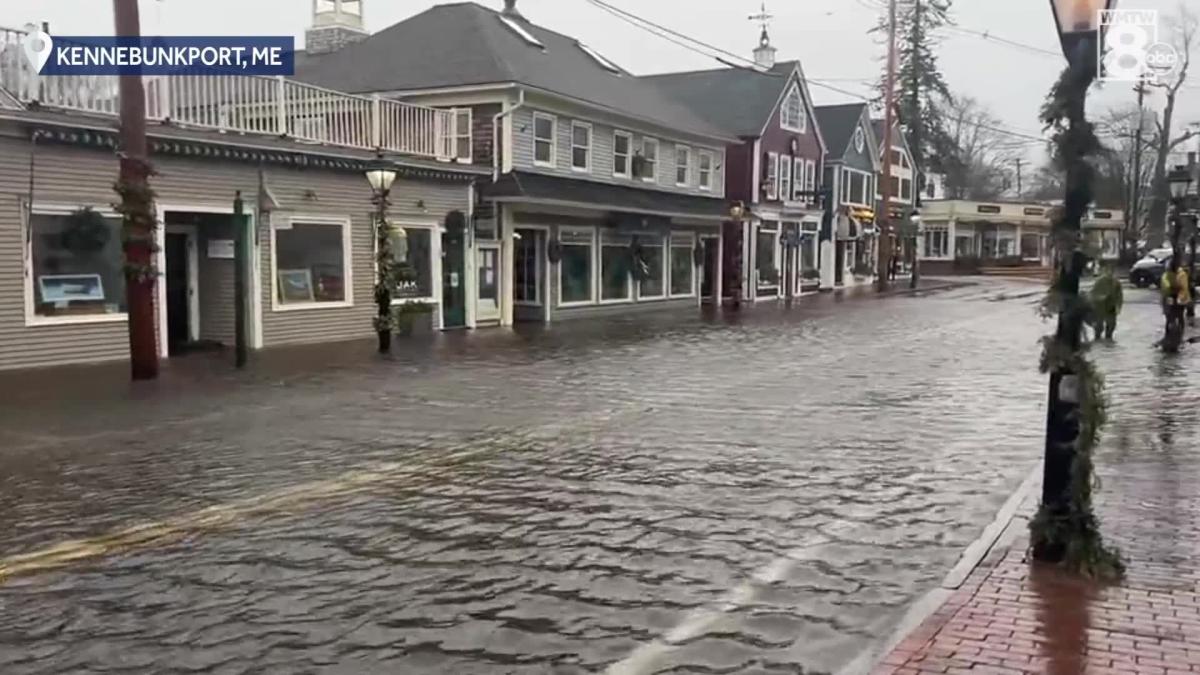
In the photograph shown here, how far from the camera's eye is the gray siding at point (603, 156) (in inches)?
1016

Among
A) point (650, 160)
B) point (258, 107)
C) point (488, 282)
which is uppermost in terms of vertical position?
point (650, 160)

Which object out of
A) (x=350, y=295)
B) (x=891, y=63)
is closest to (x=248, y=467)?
(x=350, y=295)

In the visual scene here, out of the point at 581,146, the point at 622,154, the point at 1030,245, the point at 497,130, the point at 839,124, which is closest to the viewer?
the point at 497,130

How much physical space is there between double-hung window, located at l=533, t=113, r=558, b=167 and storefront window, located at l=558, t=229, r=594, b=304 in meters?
2.03

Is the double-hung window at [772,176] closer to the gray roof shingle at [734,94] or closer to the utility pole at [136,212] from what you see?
the gray roof shingle at [734,94]

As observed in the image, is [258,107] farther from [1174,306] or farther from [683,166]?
[683,166]

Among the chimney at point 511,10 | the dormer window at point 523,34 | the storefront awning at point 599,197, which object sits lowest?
the storefront awning at point 599,197

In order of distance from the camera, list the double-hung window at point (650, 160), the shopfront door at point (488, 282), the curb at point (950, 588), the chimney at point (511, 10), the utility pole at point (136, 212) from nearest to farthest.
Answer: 1. the curb at point (950, 588)
2. the utility pole at point (136, 212)
3. the shopfront door at point (488, 282)
4. the double-hung window at point (650, 160)
5. the chimney at point (511, 10)

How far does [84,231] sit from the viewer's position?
53.1ft

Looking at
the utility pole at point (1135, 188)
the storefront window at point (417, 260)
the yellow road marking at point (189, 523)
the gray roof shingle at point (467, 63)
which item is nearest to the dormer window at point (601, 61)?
the gray roof shingle at point (467, 63)

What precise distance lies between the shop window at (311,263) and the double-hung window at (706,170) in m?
17.0

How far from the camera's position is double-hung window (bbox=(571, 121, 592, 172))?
2808cm

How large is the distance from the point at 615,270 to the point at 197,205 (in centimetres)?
1462

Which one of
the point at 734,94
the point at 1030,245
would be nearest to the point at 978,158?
the point at 1030,245
